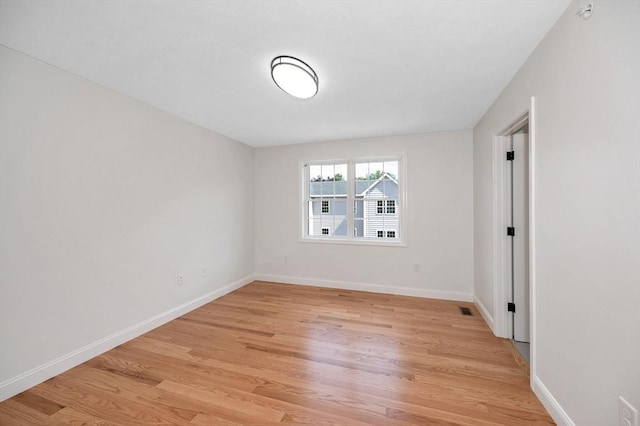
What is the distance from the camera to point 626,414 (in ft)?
3.38

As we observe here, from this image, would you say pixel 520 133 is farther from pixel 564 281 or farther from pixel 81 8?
pixel 81 8

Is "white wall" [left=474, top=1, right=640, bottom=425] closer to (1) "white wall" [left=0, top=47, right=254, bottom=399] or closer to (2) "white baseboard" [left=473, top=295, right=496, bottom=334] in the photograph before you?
(2) "white baseboard" [left=473, top=295, right=496, bottom=334]

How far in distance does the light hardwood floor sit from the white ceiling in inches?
95.5

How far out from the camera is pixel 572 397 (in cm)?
136

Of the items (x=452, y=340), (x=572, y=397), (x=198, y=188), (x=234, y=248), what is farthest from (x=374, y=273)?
(x=198, y=188)

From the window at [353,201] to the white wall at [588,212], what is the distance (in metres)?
2.22

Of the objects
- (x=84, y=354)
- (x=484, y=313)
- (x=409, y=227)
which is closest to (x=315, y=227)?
(x=409, y=227)

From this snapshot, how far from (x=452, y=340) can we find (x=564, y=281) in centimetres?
135

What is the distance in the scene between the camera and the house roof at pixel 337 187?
4.03 meters

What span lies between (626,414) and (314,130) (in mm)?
3523

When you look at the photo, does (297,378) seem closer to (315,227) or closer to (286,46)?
(286,46)

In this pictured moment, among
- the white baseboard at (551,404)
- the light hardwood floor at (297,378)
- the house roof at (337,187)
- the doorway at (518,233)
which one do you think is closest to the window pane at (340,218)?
the house roof at (337,187)

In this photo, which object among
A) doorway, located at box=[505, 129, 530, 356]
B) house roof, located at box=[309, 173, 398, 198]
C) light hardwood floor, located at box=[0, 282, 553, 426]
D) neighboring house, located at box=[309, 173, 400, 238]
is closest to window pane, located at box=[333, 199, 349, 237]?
neighboring house, located at box=[309, 173, 400, 238]

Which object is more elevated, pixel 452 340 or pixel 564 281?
pixel 564 281
